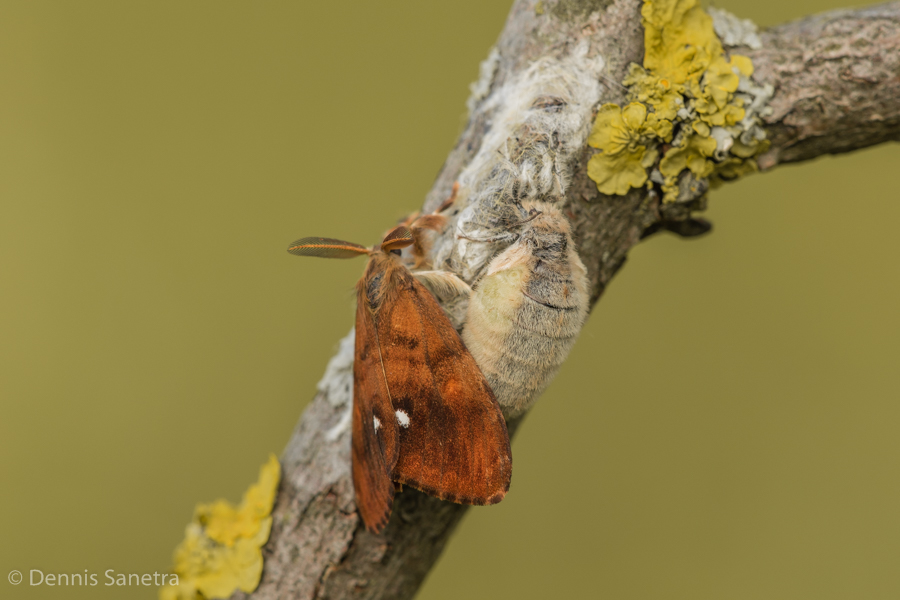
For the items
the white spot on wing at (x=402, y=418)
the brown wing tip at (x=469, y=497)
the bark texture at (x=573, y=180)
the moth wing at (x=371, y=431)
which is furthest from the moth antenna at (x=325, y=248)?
the brown wing tip at (x=469, y=497)

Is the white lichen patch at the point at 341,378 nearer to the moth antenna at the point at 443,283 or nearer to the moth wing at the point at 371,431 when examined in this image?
the moth wing at the point at 371,431

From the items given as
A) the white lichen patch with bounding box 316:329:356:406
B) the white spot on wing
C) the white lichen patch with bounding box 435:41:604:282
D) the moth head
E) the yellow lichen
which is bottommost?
the yellow lichen

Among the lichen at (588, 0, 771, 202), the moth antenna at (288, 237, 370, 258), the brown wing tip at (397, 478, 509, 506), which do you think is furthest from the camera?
the lichen at (588, 0, 771, 202)

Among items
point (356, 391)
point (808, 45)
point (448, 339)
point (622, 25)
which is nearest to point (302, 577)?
point (356, 391)

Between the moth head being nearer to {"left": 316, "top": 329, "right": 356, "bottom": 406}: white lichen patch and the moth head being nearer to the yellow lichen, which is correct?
{"left": 316, "top": 329, "right": 356, "bottom": 406}: white lichen patch

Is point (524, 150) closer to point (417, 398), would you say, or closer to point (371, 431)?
point (417, 398)

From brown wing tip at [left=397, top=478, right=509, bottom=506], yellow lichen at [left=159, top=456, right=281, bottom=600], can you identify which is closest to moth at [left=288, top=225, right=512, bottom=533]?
brown wing tip at [left=397, top=478, right=509, bottom=506]
